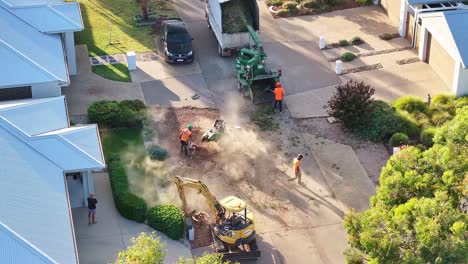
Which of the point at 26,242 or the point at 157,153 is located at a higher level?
the point at 26,242

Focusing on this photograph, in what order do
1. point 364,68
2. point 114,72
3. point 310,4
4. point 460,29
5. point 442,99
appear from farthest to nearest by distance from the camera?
point 310,4
point 364,68
point 114,72
point 460,29
point 442,99

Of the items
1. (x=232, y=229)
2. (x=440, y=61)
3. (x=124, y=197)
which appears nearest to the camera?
(x=232, y=229)

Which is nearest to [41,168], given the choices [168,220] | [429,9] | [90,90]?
[168,220]

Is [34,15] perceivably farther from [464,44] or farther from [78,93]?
[464,44]

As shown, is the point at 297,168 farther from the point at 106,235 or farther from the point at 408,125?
the point at 106,235

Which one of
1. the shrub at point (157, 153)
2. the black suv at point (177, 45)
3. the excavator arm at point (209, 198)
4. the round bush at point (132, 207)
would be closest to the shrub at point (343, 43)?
the black suv at point (177, 45)

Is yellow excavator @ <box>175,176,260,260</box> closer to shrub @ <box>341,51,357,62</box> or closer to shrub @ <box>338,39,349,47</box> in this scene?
shrub @ <box>341,51,357,62</box>

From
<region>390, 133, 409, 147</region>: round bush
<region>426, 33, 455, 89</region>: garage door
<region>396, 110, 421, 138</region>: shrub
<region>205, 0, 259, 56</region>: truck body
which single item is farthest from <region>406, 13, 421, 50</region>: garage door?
<region>390, 133, 409, 147</region>: round bush
